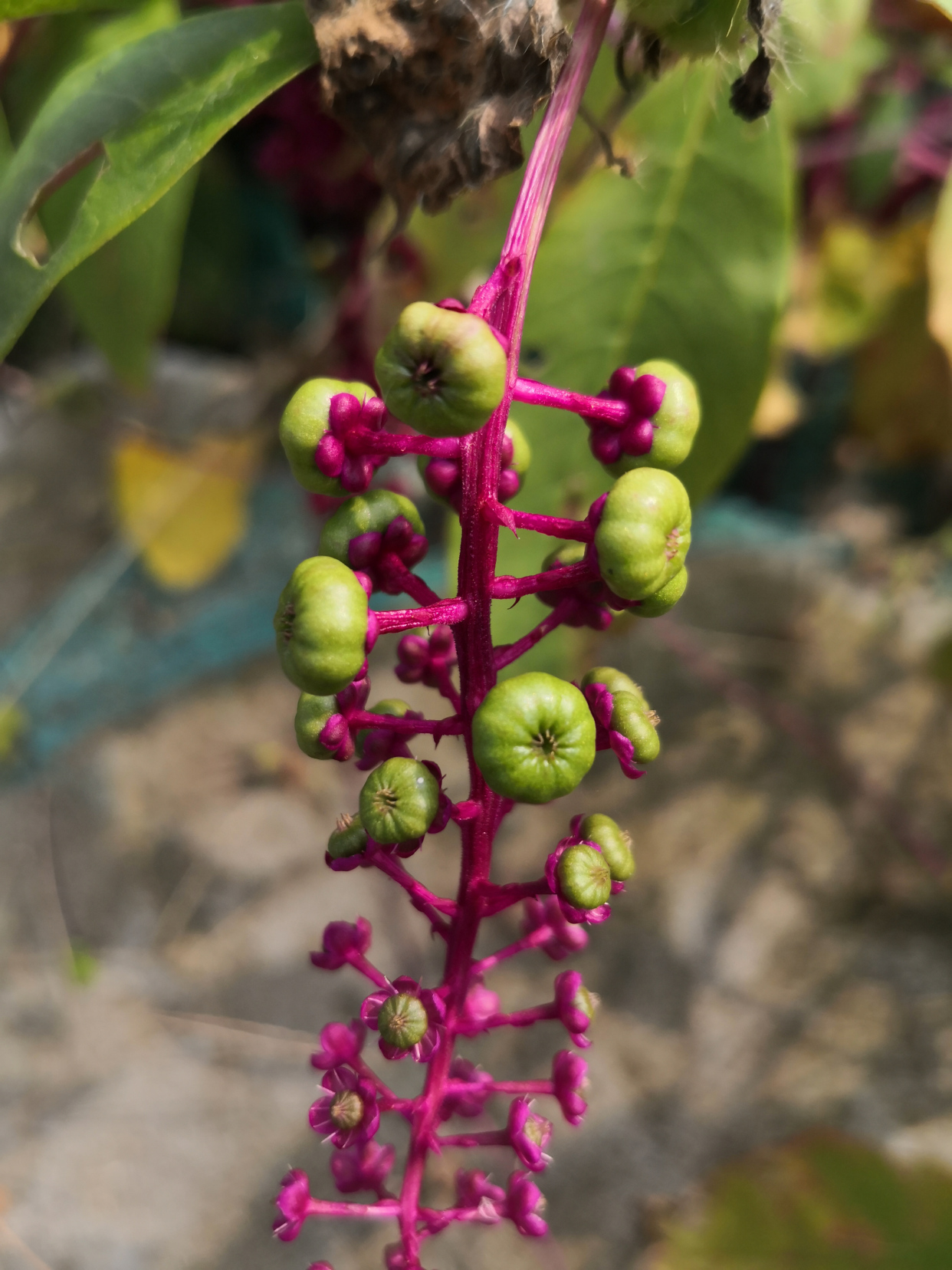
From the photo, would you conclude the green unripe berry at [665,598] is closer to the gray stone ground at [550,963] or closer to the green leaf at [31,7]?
the green leaf at [31,7]

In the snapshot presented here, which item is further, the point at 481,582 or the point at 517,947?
the point at 517,947

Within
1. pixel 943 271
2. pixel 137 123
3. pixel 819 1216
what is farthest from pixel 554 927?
pixel 819 1216

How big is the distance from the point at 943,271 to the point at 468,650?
0.69m

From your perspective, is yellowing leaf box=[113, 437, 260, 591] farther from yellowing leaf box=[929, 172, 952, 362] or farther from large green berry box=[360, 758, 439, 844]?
large green berry box=[360, 758, 439, 844]

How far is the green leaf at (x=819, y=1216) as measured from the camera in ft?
3.99

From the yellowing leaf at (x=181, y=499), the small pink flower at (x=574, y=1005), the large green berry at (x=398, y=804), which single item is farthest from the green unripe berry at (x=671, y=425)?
the yellowing leaf at (x=181, y=499)

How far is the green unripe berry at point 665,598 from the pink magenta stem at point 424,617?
10cm

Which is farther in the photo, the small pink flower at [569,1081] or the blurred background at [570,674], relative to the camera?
the blurred background at [570,674]

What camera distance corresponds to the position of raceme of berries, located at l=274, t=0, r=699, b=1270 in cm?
45

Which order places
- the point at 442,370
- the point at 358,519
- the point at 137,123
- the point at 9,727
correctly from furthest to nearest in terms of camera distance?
the point at 9,727
the point at 137,123
the point at 358,519
the point at 442,370

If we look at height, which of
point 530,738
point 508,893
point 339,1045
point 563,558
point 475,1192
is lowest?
point 475,1192

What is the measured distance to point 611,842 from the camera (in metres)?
0.52

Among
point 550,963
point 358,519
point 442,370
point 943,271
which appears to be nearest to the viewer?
point 442,370

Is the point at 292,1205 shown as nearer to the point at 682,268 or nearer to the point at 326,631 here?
the point at 326,631
